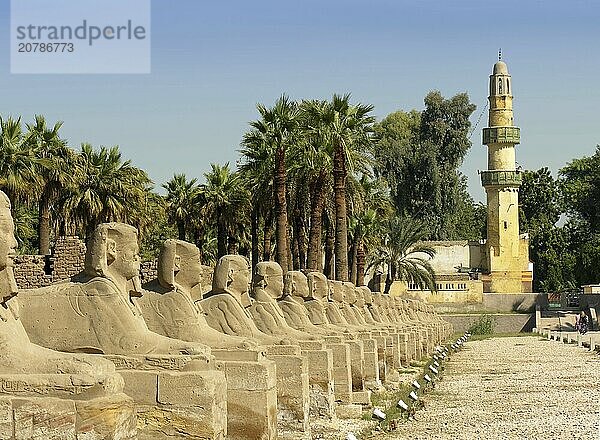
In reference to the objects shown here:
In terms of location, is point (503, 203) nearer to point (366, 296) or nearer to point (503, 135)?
point (503, 135)

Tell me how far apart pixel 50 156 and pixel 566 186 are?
205 ft

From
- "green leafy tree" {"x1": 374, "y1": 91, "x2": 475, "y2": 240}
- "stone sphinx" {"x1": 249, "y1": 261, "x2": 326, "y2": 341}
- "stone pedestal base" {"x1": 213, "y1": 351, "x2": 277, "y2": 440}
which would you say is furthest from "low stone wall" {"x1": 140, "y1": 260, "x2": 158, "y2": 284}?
"green leafy tree" {"x1": 374, "y1": 91, "x2": 475, "y2": 240}

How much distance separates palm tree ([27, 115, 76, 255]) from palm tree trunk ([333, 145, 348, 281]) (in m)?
8.05

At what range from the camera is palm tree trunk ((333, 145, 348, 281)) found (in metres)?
35.2

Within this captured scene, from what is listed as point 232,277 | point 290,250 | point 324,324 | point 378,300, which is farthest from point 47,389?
point 290,250

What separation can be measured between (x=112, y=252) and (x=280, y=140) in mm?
25353

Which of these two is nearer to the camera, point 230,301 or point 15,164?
point 230,301

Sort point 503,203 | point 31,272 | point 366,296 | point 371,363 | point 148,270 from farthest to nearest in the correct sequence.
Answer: point 503,203 < point 366,296 < point 148,270 < point 31,272 < point 371,363

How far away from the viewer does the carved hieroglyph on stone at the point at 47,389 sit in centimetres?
720

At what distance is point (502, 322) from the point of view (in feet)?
224

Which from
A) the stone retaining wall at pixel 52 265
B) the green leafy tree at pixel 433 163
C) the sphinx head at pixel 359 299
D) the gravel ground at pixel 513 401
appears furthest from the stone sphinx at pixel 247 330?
the green leafy tree at pixel 433 163

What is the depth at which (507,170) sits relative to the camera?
80.4 m

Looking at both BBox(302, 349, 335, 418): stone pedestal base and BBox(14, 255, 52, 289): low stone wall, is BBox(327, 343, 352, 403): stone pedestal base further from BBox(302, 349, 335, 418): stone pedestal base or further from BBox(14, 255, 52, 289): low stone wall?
BBox(14, 255, 52, 289): low stone wall

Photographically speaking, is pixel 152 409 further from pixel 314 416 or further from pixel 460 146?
pixel 460 146
